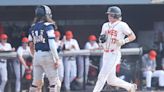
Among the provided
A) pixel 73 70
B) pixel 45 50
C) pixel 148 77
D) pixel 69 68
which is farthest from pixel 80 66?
pixel 45 50

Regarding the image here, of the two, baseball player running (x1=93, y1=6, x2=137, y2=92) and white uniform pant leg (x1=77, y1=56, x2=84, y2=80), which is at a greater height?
baseball player running (x1=93, y1=6, x2=137, y2=92)

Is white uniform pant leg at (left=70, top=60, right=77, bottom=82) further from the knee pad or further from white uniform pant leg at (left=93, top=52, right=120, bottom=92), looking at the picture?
the knee pad

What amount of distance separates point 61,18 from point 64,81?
5004 mm

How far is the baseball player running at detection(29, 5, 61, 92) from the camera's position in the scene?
1042cm

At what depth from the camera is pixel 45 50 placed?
10.5 metres

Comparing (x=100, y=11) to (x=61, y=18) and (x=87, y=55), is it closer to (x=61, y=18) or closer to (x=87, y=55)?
(x=61, y=18)

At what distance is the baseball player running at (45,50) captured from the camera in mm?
10422

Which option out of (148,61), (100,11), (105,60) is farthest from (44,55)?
(100,11)

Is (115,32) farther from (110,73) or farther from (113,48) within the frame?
(110,73)

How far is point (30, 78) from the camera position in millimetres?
14867

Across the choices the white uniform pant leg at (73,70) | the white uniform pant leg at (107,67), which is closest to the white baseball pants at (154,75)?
the white uniform pant leg at (73,70)

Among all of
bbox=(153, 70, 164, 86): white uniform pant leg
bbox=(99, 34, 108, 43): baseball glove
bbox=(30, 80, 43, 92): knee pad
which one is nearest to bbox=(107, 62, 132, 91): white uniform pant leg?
bbox=(99, 34, 108, 43): baseball glove

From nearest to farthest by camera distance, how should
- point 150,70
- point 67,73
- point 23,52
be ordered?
point 23,52
point 67,73
point 150,70

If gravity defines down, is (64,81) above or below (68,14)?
below
